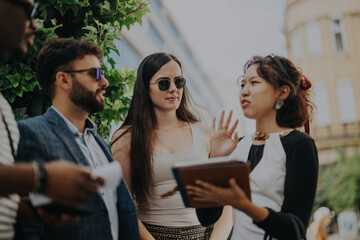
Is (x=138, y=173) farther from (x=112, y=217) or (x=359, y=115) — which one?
(x=359, y=115)

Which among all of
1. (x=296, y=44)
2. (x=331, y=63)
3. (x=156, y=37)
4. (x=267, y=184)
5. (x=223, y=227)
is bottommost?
(x=223, y=227)

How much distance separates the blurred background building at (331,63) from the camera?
26.9 meters

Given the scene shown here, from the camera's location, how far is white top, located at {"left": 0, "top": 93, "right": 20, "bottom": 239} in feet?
6.25

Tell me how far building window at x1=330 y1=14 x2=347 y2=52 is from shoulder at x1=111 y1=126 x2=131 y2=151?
27.5m

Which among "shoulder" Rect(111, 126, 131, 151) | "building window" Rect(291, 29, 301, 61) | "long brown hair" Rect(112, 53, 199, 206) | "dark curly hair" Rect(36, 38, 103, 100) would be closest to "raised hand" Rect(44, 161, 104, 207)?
"dark curly hair" Rect(36, 38, 103, 100)

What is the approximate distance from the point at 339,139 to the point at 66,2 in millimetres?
25922

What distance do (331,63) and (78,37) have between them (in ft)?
88.8

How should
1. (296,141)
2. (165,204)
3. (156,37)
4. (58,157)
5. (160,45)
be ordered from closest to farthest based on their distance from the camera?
(58,157) → (296,141) → (165,204) → (156,37) → (160,45)

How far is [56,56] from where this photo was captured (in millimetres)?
2652

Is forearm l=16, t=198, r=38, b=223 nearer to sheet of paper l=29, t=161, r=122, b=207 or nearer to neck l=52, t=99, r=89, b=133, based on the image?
sheet of paper l=29, t=161, r=122, b=207

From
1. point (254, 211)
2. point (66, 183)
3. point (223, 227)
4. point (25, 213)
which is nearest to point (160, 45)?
point (223, 227)

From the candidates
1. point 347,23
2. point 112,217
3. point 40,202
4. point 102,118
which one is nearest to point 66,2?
point 102,118

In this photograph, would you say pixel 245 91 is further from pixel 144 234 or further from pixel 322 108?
pixel 322 108

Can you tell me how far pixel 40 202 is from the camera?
6.08 feet
